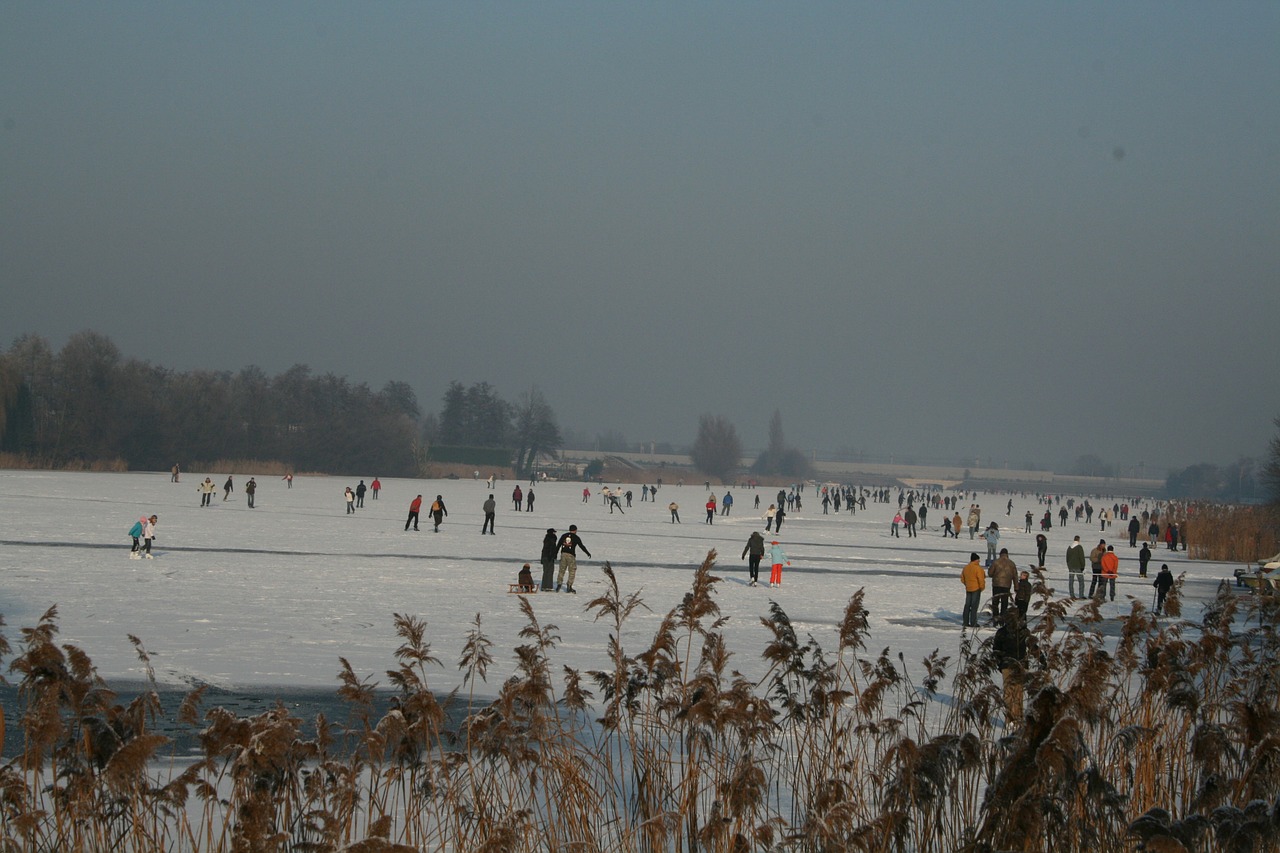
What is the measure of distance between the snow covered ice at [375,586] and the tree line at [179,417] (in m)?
50.8

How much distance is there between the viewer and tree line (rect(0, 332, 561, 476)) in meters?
91.6

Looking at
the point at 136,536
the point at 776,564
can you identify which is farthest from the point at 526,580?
the point at 136,536

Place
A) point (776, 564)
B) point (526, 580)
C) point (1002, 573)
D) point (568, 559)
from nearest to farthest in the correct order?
point (1002, 573) < point (526, 580) < point (568, 559) < point (776, 564)

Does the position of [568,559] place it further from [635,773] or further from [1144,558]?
[1144,558]

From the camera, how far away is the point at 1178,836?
12.6 ft

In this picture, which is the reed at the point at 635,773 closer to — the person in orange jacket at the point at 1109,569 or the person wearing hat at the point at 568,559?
the person wearing hat at the point at 568,559

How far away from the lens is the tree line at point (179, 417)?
300 ft

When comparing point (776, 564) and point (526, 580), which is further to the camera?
point (776, 564)

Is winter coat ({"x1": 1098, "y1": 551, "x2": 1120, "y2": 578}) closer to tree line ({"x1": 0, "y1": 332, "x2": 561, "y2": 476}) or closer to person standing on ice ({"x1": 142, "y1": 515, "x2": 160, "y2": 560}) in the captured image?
person standing on ice ({"x1": 142, "y1": 515, "x2": 160, "y2": 560})

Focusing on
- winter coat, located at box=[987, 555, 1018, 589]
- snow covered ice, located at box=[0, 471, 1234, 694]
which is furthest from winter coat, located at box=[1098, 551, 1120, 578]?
winter coat, located at box=[987, 555, 1018, 589]

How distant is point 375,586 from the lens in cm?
2064

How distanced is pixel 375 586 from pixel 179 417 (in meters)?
92.2

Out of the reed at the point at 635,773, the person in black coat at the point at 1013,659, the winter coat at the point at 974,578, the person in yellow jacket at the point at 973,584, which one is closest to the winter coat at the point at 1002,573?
the person in yellow jacket at the point at 973,584

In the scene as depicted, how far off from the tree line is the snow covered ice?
50849mm
